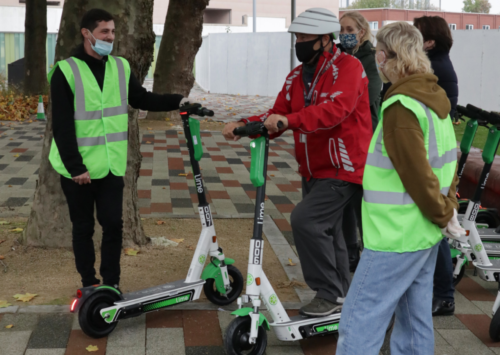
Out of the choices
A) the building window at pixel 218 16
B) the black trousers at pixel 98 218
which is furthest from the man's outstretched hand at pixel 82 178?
the building window at pixel 218 16

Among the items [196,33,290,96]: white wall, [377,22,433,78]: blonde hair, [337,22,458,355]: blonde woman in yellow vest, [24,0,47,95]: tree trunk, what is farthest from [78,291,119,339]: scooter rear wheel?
[196,33,290,96]: white wall

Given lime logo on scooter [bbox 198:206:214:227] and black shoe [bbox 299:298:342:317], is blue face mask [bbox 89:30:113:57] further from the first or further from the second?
black shoe [bbox 299:298:342:317]

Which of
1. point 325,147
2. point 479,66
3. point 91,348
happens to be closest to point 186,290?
point 91,348

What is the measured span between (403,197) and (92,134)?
2.08 metres

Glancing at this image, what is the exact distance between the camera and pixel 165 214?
6754mm

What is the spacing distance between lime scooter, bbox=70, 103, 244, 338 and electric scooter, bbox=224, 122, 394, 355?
27.4 inches

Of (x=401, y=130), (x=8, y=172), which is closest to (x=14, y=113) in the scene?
(x=8, y=172)

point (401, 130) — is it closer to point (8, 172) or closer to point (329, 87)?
point (329, 87)

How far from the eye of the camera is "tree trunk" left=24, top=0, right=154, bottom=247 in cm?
516

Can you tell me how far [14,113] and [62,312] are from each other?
40.5 feet

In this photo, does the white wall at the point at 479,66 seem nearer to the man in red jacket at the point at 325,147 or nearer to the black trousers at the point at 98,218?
the man in red jacket at the point at 325,147

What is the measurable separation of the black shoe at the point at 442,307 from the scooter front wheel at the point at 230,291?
1.31 metres

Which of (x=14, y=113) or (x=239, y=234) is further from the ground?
(x=14, y=113)

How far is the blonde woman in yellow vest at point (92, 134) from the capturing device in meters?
3.89
